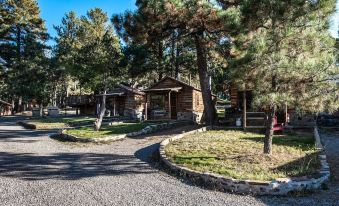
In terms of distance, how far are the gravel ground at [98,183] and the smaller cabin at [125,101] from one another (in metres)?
25.0

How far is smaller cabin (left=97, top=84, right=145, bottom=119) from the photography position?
129ft

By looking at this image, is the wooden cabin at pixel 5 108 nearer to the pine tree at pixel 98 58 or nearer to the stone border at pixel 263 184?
the pine tree at pixel 98 58

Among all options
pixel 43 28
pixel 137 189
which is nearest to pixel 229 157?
pixel 137 189

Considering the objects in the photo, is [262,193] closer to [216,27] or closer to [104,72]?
[216,27]

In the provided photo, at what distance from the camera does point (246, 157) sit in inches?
436

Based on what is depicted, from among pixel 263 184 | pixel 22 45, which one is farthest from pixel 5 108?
pixel 263 184

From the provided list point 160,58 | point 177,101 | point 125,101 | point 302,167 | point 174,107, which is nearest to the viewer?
point 302,167

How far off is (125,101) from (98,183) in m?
31.7

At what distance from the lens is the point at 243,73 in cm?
1052

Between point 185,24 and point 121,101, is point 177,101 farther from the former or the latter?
point 121,101

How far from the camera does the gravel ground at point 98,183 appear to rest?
7734mm

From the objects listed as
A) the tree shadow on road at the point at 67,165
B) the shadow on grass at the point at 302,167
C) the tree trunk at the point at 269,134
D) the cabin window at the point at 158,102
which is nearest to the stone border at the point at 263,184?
the shadow on grass at the point at 302,167

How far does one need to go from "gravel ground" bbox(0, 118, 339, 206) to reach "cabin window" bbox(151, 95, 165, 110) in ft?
59.4

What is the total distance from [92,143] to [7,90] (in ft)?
118
